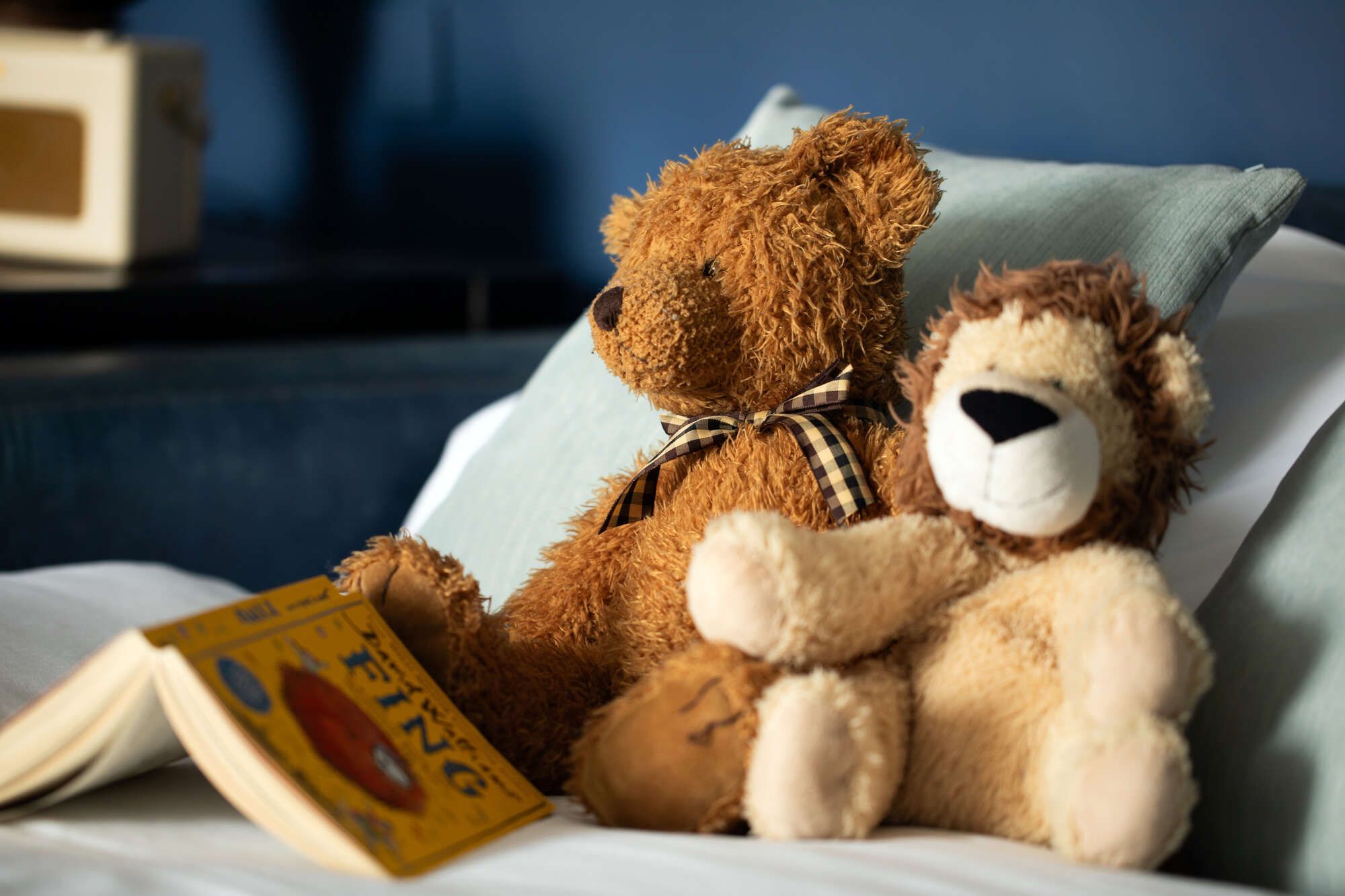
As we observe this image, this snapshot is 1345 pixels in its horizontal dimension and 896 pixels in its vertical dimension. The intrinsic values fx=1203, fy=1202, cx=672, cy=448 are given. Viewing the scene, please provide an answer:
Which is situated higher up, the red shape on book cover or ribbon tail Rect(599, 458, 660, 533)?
ribbon tail Rect(599, 458, 660, 533)

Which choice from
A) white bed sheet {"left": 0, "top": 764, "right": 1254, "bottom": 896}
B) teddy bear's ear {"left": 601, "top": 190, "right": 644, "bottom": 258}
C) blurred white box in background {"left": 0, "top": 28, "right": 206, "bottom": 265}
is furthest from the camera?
blurred white box in background {"left": 0, "top": 28, "right": 206, "bottom": 265}

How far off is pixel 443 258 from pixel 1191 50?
136 cm

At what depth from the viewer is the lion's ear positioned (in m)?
0.52

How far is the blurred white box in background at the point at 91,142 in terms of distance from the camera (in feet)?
5.73

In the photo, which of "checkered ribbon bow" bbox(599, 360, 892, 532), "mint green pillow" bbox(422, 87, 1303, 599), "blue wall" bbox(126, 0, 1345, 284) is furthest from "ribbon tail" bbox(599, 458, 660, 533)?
"blue wall" bbox(126, 0, 1345, 284)

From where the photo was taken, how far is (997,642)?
527 millimetres

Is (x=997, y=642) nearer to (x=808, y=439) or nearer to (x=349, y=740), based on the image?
(x=808, y=439)

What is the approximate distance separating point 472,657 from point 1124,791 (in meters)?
0.31

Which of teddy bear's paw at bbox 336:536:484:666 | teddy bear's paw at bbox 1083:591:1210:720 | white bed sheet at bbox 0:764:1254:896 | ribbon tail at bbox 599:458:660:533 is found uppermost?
teddy bear's paw at bbox 1083:591:1210:720

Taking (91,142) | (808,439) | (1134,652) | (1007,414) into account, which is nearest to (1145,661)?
(1134,652)

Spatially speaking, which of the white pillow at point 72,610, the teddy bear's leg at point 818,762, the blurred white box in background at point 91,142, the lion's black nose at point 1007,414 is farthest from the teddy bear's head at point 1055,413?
the blurred white box in background at point 91,142

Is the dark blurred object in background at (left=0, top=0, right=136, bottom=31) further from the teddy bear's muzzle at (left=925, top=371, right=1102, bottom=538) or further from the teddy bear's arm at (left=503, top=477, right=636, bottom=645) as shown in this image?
the teddy bear's muzzle at (left=925, top=371, right=1102, bottom=538)

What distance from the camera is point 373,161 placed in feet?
7.71

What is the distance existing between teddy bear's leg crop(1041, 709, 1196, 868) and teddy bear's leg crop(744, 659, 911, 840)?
73 millimetres
